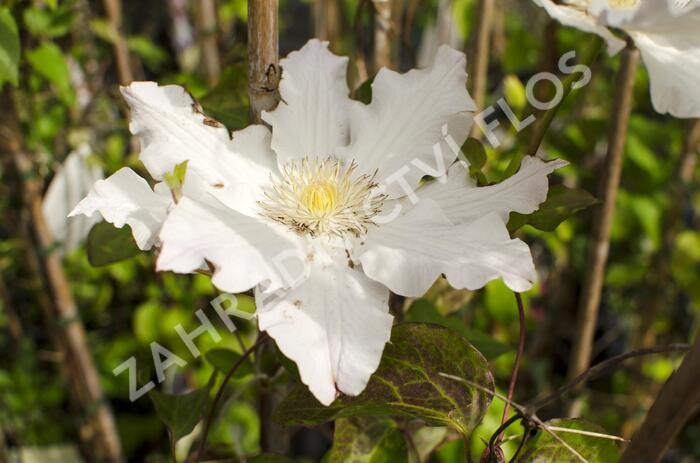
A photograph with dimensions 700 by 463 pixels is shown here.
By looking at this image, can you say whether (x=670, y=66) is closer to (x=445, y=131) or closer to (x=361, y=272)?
(x=445, y=131)

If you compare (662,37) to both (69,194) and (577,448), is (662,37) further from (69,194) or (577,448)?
(69,194)

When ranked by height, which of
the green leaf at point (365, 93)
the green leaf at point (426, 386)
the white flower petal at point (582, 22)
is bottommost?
the green leaf at point (426, 386)

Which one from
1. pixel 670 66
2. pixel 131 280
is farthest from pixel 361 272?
pixel 131 280

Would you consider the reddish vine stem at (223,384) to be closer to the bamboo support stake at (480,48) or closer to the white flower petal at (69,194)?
the bamboo support stake at (480,48)

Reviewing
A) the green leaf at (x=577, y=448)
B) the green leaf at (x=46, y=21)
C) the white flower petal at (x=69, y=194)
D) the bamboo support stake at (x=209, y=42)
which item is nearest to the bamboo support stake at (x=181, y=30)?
the bamboo support stake at (x=209, y=42)

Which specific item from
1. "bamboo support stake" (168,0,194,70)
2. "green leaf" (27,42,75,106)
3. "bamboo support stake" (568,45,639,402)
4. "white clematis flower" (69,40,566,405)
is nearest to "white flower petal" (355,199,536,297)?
"white clematis flower" (69,40,566,405)

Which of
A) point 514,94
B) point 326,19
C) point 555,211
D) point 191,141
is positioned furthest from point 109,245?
point 326,19

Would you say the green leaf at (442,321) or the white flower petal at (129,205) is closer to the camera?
the white flower petal at (129,205)
